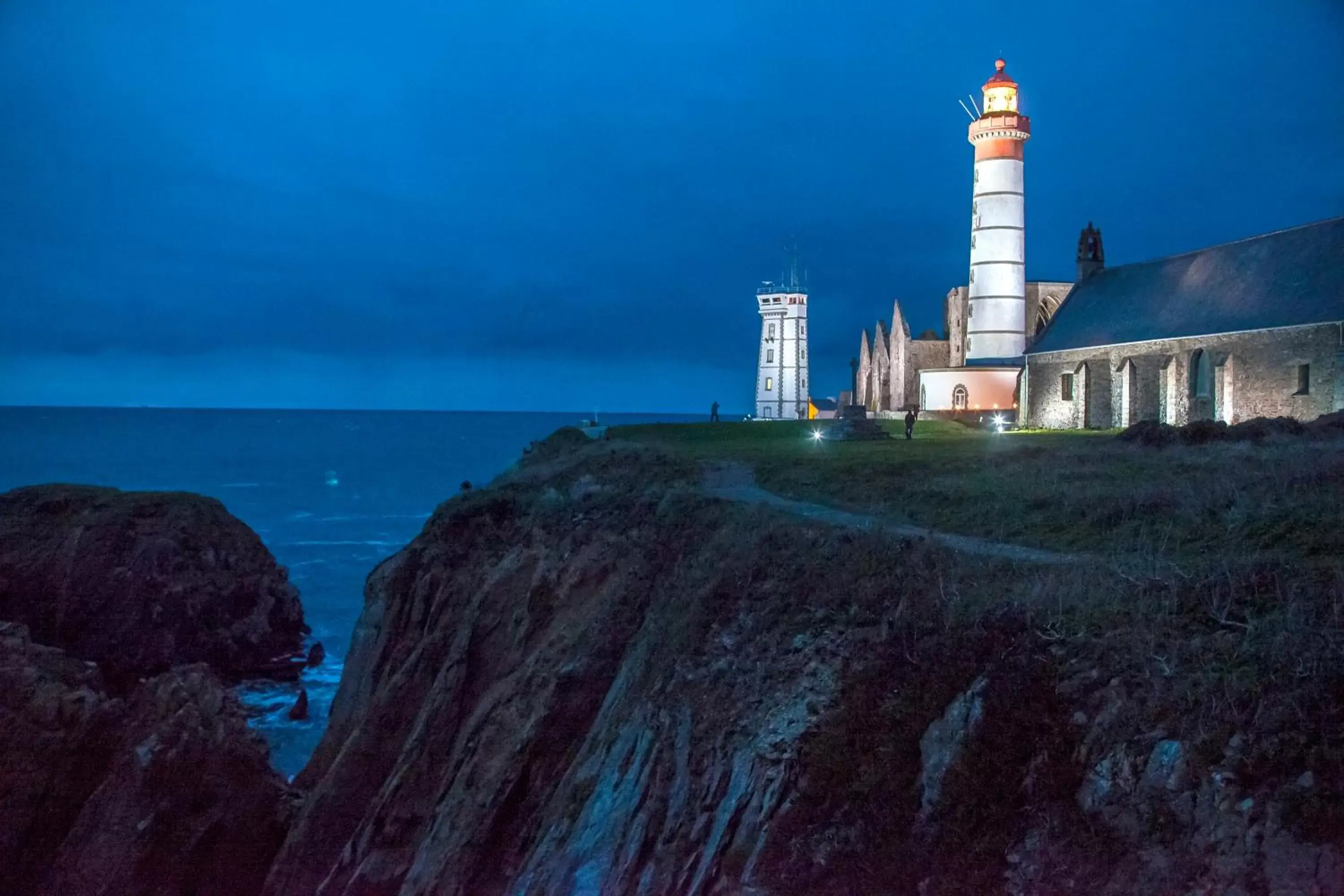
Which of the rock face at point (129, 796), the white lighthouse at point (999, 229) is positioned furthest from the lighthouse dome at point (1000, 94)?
the rock face at point (129, 796)

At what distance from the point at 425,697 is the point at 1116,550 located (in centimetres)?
1342

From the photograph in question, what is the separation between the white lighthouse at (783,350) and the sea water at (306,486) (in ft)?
82.8

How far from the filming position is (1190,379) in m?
38.2

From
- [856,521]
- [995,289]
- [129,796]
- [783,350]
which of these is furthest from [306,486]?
[856,521]

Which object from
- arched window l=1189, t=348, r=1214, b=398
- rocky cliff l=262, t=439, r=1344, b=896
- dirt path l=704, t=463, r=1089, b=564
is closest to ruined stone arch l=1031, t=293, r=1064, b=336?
arched window l=1189, t=348, r=1214, b=398

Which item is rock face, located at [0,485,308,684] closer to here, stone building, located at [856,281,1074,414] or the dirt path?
the dirt path

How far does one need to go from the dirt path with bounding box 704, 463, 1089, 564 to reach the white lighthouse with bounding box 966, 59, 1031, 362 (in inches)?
1079

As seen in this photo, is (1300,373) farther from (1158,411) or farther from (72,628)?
(72,628)

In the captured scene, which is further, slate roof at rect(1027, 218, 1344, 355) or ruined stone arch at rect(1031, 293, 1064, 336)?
ruined stone arch at rect(1031, 293, 1064, 336)

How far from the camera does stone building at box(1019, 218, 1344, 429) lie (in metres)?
33.7

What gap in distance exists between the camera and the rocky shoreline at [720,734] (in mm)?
7699

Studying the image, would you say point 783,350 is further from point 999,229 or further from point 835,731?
point 835,731

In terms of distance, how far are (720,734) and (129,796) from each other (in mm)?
14185

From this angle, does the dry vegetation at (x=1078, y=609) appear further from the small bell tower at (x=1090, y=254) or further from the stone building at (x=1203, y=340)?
the small bell tower at (x=1090, y=254)
